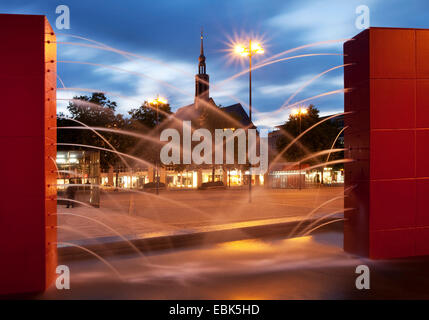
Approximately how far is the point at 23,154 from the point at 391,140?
6420mm

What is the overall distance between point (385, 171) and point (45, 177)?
19.6 feet

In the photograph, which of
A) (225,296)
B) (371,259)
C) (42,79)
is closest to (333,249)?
(371,259)

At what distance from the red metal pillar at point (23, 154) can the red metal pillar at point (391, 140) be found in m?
5.65

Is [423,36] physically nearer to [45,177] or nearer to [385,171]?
[385,171]

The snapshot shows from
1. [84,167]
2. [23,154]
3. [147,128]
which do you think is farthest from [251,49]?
[147,128]

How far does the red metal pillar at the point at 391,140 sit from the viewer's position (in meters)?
7.43

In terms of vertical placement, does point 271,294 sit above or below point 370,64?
below

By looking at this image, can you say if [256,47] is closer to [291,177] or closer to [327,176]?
[291,177]

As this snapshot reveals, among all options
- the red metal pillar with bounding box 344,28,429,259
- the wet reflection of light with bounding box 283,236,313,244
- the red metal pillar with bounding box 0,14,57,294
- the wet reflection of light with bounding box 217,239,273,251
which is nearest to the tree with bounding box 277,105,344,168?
the wet reflection of light with bounding box 283,236,313,244

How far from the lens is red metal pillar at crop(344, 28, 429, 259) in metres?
7.43

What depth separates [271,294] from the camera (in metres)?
5.62

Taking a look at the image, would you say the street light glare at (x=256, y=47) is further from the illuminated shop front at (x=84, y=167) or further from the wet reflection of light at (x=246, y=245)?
the wet reflection of light at (x=246, y=245)

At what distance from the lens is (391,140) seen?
753 centimetres
